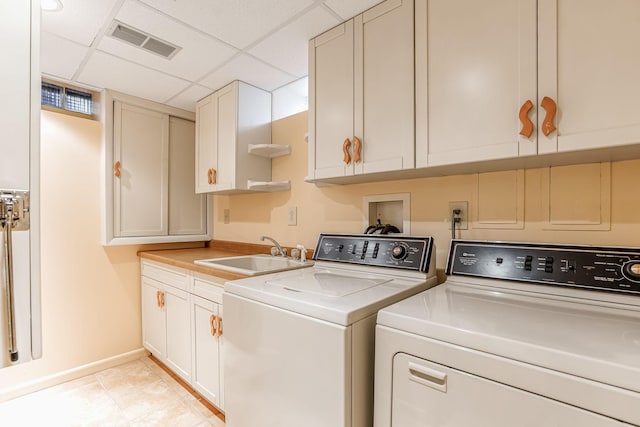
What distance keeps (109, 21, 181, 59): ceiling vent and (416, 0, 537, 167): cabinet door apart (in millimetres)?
1433

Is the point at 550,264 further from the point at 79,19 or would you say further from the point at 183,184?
the point at 183,184

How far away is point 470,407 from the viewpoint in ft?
2.62

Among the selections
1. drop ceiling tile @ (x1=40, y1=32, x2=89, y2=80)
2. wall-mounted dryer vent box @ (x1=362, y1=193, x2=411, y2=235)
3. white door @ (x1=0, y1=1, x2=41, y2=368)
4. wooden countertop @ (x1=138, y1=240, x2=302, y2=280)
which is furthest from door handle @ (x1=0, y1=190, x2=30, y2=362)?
wall-mounted dryer vent box @ (x1=362, y1=193, x2=411, y2=235)

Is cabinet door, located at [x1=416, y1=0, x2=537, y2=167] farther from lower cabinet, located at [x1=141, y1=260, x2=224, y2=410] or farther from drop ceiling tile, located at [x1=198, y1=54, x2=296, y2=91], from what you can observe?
lower cabinet, located at [x1=141, y1=260, x2=224, y2=410]

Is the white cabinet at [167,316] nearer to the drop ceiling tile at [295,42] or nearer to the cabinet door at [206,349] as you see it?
the cabinet door at [206,349]

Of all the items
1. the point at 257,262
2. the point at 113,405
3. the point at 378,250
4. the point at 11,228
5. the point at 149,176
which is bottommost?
the point at 113,405

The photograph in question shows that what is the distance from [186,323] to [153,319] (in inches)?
25.4

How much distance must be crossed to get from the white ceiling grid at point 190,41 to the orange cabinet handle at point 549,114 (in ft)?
3.03

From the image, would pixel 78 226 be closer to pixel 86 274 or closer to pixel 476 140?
pixel 86 274

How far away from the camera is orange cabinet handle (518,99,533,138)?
1055 millimetres

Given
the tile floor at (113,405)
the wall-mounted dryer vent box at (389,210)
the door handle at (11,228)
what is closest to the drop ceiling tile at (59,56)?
the door handle at (11,228)

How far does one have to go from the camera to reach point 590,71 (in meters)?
0.97

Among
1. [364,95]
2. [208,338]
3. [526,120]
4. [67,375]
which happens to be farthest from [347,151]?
[67,375]

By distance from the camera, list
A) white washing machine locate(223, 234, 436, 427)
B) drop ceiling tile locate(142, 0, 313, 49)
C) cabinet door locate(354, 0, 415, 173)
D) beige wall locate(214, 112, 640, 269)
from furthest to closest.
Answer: drop ceiling tile locate(142, 0, 313, 49)
cabinet door locate(354, 0, 415, 173)
beige wall locate(214, 112, 640, 269)
white washing machine locate(223, 234, 436, 427)
